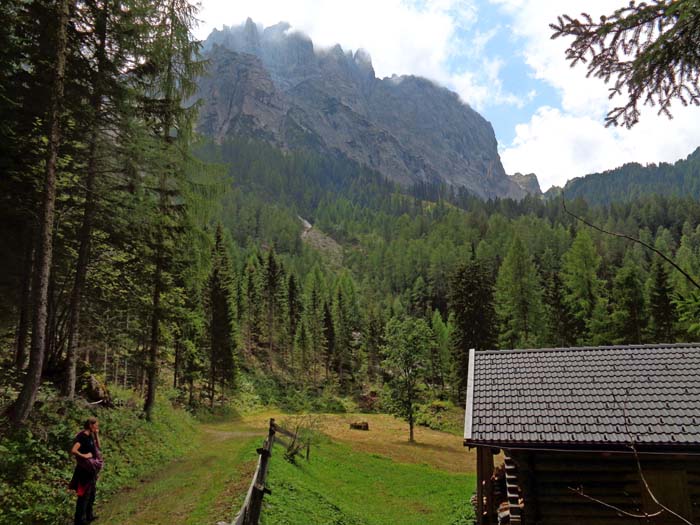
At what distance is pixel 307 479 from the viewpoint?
16.7m

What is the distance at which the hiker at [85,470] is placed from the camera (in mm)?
8250

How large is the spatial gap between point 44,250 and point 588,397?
14536mm

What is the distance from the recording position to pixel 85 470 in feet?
27.1

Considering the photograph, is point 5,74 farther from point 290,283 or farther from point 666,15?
point 290,283

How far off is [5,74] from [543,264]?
9488 cm

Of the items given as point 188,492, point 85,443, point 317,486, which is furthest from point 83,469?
point 317,486

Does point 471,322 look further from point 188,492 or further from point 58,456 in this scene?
point 58,456

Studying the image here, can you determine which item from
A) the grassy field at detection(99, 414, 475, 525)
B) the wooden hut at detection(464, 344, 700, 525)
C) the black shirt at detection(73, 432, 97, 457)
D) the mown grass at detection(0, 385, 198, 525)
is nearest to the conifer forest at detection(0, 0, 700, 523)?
the mown grass at detection(0, 385, 198, 525)

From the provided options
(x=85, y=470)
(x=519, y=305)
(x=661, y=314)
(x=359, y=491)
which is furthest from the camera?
(x=519, y=305)

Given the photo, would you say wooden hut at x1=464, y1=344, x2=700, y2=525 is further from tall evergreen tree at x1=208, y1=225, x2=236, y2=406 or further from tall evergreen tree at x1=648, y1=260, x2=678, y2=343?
tall evergreen tree at x1=208, y1=225, x2=236, y2=406

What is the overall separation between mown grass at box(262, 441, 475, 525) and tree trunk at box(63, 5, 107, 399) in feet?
24.4

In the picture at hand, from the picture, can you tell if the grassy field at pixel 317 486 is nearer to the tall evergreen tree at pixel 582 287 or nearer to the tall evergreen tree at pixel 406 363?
the tall evergreen tree at pixel 406 363

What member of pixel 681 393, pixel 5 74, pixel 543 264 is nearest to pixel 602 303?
pixel 681 393

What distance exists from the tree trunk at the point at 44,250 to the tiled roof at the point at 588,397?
35.5ft
